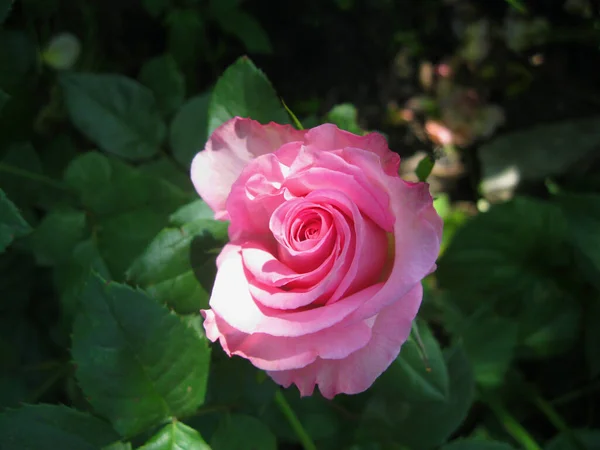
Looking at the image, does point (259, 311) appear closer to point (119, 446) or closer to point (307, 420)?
point (119, 446)

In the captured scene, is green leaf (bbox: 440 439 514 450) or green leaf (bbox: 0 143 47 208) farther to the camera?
green leaf (bbox: 0 143 47 208)

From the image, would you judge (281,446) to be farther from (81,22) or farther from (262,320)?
(81,22)

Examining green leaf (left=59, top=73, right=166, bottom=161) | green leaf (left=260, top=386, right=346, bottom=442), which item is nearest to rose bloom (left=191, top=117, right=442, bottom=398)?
green leaf (left=260, top=386, right=346, bottom=442)

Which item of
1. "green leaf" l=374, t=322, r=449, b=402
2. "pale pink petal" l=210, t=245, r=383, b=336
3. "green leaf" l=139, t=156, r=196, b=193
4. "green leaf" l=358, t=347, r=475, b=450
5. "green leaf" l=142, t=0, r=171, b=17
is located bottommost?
"green leaf" l=358, t=347, r=475, b=450

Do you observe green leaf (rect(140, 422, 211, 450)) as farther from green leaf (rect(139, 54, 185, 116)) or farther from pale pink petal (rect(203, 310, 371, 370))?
green leaf (rect(139, 54, 185, 116))

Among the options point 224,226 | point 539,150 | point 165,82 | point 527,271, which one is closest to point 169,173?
point 165,82

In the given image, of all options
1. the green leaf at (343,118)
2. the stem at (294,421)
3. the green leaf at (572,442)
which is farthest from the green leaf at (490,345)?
the green leaf at (343,118)

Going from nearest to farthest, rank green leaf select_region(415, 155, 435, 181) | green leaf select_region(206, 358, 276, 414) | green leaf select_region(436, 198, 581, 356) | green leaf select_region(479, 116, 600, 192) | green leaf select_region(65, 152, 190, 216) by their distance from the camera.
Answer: green leaf select_region(415, 155, 435, 181)
green leaf select_region(206, 358, 276, 414)
green leaf select_region(65, 152, 190, 216)
green leaf select_region(436, 198, 581, 356)
green leaf select_region(479, 116, 600, 192)

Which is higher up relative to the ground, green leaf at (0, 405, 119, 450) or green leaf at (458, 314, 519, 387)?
green leaf at (0, 405, 119, 450)
